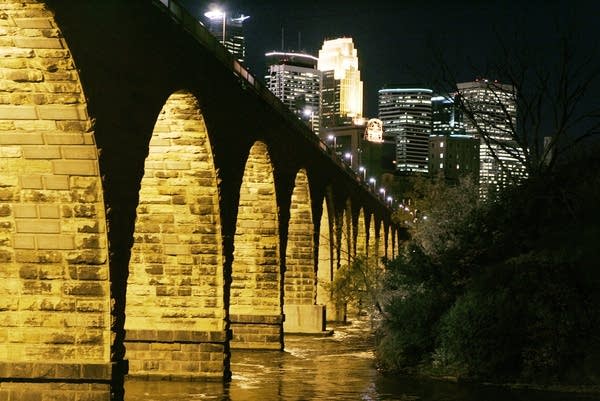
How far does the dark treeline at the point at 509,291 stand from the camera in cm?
2111

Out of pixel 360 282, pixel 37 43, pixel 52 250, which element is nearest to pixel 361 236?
pixel 360 282

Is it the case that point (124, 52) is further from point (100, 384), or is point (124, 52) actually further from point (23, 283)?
point (100, 384)

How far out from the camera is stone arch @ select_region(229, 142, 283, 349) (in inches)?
1138

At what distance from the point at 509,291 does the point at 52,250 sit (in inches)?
445

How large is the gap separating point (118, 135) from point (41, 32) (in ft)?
8.30

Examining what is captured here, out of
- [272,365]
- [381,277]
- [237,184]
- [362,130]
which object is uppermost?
[362,130]

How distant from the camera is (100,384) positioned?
14367 mm

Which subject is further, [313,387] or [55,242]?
[313,387]

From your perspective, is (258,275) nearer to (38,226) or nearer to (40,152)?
(38,226)

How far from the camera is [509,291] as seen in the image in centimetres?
2186

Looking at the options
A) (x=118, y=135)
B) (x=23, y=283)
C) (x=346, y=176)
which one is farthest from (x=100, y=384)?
(x=346, y=176)

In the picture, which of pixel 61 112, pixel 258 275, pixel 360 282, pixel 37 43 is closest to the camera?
pixel 37 43

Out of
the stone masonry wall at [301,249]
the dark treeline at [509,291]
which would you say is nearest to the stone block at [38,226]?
the dark treeline at [509,291]

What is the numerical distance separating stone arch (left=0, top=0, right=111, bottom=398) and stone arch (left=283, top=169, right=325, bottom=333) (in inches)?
858
